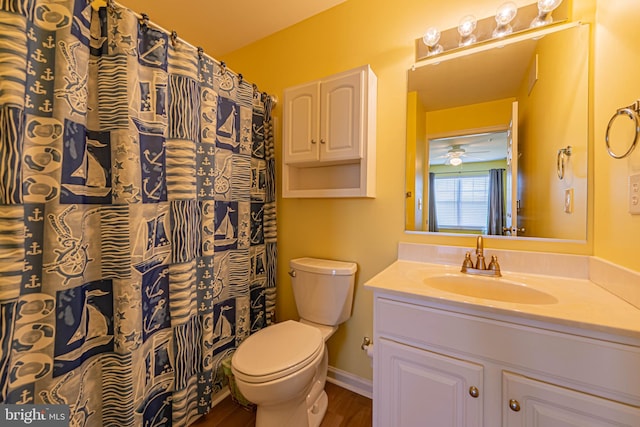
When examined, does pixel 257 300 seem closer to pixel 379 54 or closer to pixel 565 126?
pixel 379 54

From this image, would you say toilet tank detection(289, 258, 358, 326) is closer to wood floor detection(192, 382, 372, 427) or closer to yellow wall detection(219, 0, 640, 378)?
yellow wall detection(219, 0, 640, 378)

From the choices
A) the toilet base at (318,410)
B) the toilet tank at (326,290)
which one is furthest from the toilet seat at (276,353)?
the toilet base at (318,410)

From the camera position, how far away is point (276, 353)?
1.13 metres

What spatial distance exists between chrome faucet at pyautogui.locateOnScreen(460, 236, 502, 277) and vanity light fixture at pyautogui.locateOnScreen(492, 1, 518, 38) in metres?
0.99

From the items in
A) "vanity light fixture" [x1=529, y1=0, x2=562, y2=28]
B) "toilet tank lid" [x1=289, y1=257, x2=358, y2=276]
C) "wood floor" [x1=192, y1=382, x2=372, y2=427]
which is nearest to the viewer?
"vanity light fixture" [x1=529, y1=0, x2=562, y2=28]

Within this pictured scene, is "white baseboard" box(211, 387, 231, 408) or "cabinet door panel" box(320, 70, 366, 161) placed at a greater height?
"cabinet door panel" box(320, 70, 366, 161)

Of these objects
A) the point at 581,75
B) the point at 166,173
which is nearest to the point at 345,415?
the point at 166,173

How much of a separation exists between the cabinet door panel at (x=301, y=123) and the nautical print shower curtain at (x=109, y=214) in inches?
14.6

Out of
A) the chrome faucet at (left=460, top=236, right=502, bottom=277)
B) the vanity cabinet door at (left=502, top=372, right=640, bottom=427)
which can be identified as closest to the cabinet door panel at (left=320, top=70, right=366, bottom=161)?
the chrome faucet at (left=460, top=236, right=502, bottom=277)

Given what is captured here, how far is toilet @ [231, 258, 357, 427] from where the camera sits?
1.04 metres

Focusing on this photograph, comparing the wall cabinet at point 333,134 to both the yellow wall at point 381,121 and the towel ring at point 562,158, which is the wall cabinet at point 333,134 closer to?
the yellow wall at point 381,121

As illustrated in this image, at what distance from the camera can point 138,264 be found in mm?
1029

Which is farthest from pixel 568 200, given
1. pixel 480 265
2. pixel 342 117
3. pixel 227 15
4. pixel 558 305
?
pixel 227 15

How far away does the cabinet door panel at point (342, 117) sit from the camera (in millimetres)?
1389
